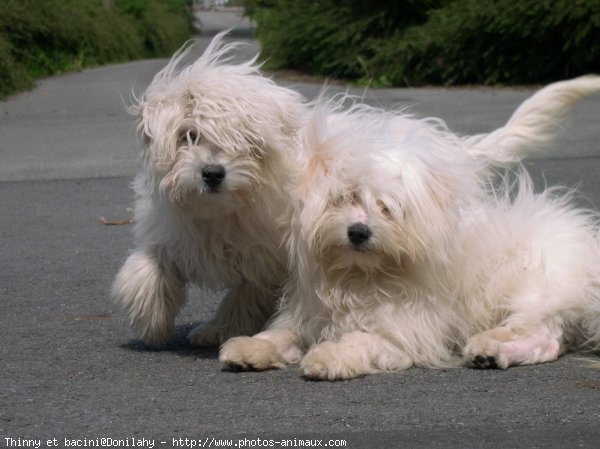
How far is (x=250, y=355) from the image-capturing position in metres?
4.50

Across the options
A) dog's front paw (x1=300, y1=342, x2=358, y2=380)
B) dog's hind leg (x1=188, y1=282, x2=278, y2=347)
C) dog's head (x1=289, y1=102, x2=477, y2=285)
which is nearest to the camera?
dog's front paw (x1=300, y1=342, x2=358, y2=380)

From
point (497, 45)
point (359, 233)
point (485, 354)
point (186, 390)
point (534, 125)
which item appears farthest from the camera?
point (497, 45)

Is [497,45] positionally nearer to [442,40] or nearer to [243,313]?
[442,40]

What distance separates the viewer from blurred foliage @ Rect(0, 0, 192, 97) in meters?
21.7

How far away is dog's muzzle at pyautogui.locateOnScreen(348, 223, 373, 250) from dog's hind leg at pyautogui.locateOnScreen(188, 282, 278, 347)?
0.70m

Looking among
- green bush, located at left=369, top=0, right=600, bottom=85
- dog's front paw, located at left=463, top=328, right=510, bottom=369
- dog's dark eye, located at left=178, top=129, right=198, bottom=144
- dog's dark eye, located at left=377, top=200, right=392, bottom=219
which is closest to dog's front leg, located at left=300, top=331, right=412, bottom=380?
dog's front paw, located at left=463, top=328, right=510, bottom=369

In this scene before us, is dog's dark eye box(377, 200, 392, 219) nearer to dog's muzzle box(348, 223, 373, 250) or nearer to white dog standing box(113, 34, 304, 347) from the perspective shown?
dog's muzzle box(348, 223, 373, 250)

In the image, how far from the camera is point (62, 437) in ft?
12.0

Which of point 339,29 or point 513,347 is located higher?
point 513,347

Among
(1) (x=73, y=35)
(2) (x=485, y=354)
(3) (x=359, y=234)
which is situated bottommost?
(1) (x=73, y=35)

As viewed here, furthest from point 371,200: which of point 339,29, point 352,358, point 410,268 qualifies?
point 339,29

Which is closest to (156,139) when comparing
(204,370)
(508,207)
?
(204,370)

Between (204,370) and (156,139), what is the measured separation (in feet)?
3.43

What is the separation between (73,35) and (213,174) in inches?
947
